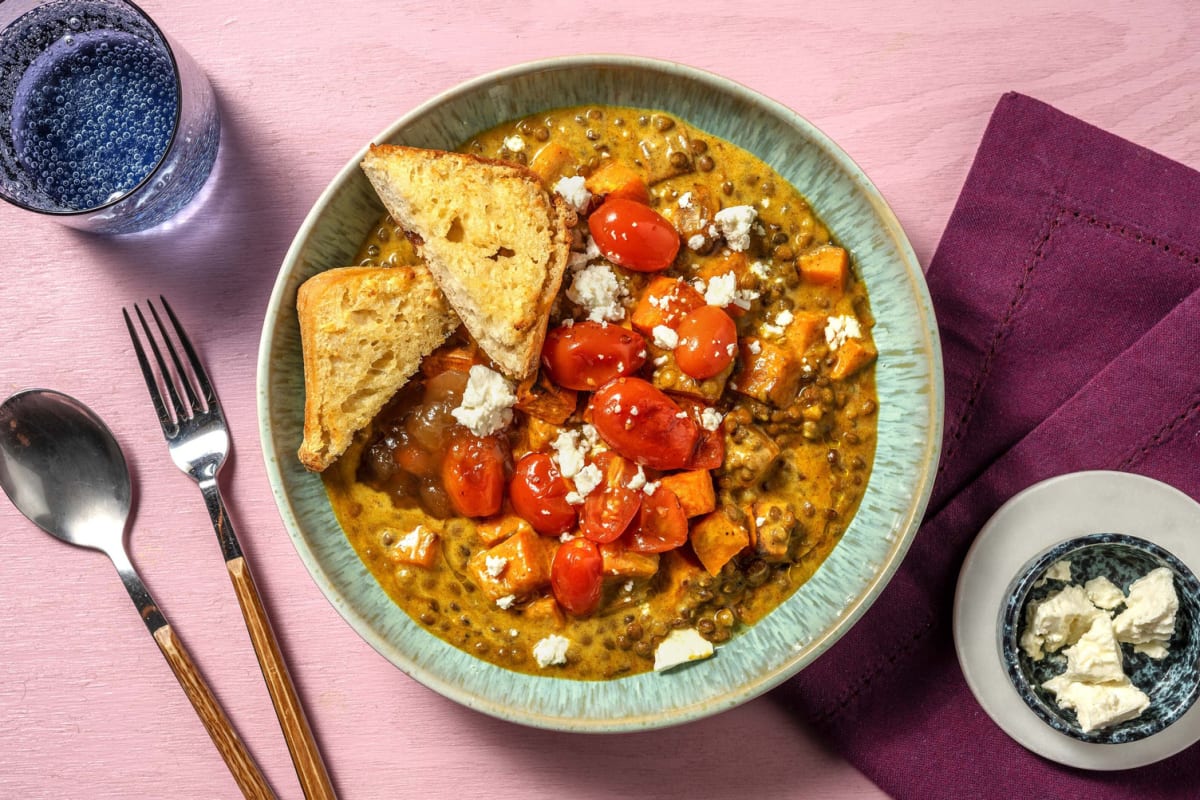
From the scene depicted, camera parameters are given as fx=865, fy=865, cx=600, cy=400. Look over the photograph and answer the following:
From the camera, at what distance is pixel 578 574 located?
9.02 ft

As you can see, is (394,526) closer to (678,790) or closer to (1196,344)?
(678,790)

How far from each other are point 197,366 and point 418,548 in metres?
1.13

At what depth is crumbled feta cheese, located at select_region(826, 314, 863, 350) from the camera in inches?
112

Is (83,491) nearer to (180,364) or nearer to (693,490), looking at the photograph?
(180,364)

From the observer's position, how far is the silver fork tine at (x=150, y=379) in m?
3.14

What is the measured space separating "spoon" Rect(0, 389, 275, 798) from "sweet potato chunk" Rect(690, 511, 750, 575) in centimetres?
193

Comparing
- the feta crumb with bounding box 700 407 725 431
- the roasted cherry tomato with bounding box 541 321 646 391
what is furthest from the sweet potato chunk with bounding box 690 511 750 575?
the roasted cherry tomato with bounding box 541 321 646 391

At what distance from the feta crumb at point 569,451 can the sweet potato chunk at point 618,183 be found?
799 millimetres

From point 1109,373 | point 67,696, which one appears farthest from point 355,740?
point 1109,373

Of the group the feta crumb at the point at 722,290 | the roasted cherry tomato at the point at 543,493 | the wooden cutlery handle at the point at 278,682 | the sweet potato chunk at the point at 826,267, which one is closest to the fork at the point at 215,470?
the wooden cutlery handle at the point at 278,682

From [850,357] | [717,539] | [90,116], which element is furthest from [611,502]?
[90,116]

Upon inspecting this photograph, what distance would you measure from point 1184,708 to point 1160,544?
0.53 metres

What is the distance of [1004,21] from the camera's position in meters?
3.26

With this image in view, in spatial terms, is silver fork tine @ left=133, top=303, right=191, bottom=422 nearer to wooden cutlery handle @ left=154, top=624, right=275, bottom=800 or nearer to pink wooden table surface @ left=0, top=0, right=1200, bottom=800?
pink wooden table surface @ left=0, top=0, right=1200, bottom=800
